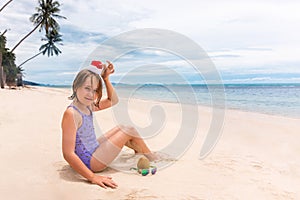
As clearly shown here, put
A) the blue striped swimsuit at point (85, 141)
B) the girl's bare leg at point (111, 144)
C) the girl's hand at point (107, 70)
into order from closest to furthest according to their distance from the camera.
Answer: the blue striped swimsuit at point (85, 141), the girl's bare leg at point (111, 144), the girl's hand at point (107, 70)

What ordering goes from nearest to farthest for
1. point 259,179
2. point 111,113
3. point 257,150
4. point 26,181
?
point 26,181 < point 259,179 < point 257,150 < point 111,113

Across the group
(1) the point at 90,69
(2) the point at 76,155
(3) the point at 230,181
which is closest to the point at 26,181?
(2) the point at 76,155

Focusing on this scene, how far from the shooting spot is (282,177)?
3779mm

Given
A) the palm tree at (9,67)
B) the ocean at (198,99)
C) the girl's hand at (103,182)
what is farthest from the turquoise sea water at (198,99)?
the palm tree at (9,67)

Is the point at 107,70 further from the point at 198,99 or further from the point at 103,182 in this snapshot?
the point at 198,99

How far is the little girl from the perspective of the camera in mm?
2984

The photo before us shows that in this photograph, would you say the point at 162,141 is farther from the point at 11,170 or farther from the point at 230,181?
the point at 11,170

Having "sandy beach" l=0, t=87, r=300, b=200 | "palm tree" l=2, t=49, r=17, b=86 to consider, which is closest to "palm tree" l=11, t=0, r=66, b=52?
"palm tree" l=2, t=49, r=17, b=86

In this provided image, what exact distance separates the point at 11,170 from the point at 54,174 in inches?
19.3

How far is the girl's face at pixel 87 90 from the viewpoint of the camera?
3.12 metres

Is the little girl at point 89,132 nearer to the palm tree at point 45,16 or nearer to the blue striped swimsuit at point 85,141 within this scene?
the blue striped swimsuit at point 85,141

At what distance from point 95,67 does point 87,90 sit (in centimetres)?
27

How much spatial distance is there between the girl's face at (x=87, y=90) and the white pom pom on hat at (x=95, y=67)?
8 centimetres

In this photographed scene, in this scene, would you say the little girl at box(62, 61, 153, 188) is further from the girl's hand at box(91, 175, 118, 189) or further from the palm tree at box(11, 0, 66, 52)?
the palm tree at box(11, 0, 66, 52)
